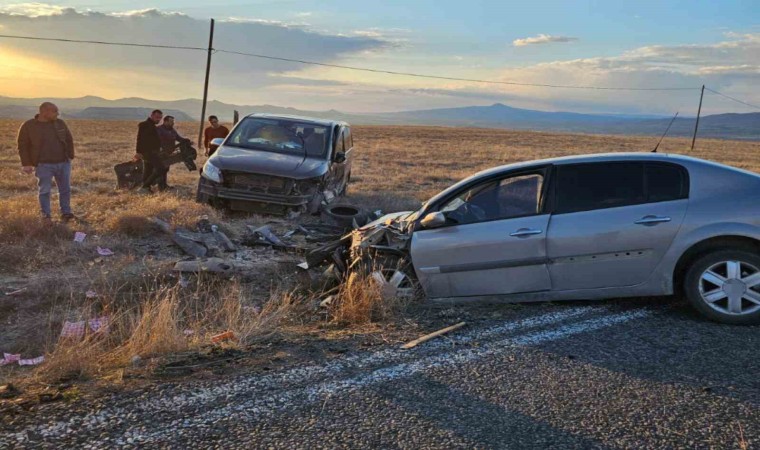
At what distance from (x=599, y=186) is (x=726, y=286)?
124 centimetres

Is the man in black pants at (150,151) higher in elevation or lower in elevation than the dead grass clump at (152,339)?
higher

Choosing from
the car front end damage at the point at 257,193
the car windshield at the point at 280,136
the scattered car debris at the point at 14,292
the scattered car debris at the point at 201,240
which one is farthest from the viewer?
the car windshield at the point at 280,136

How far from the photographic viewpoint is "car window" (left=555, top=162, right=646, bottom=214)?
16.6 ft

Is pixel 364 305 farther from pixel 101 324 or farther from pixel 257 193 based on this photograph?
pixel 257 193

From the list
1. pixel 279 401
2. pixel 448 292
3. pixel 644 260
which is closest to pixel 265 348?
pixel 279 401

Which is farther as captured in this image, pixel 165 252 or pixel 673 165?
pixel 165 252

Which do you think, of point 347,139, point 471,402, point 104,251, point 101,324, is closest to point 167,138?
point 347,139

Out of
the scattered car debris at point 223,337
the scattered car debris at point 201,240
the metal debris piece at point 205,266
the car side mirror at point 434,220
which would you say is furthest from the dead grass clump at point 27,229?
the car side mirror at point 434,220

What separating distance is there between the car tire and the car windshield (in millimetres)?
7340

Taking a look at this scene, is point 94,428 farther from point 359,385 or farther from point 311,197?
point 311,197

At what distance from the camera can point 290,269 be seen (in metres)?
7.44

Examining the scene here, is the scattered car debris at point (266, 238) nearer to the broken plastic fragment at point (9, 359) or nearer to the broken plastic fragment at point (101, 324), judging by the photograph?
the broken plastic fragment at point (101, 324)

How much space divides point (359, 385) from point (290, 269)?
4035 mm

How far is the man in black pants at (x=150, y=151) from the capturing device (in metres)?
12.0
